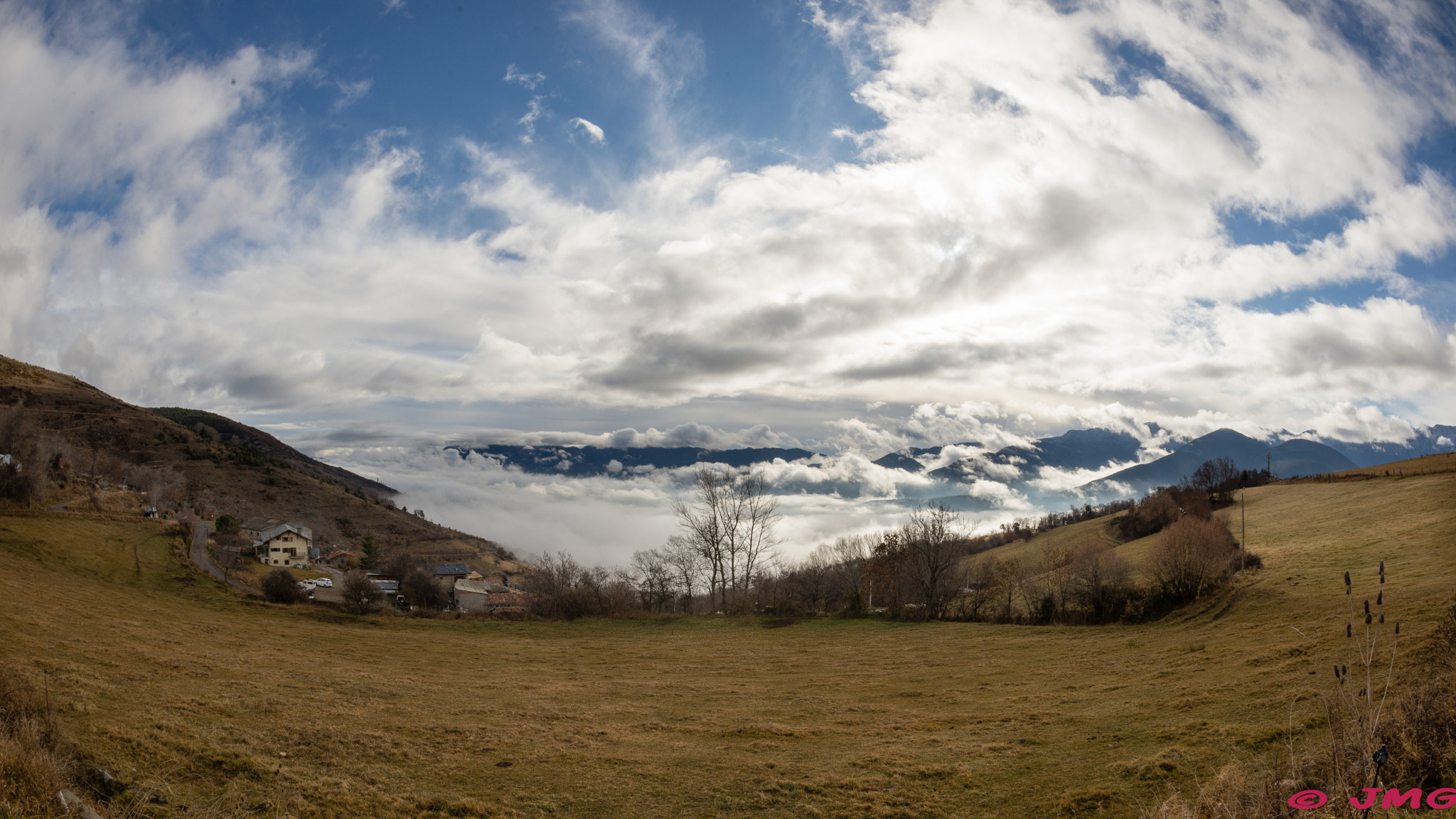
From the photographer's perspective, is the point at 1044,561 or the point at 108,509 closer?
the point at 108,509

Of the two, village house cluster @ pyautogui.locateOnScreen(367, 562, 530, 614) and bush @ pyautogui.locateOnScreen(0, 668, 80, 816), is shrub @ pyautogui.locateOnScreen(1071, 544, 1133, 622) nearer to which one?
bush @ pyautogui.locateOnScreen(0, 668, 80, 816)

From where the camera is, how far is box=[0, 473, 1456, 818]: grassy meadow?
1286cm

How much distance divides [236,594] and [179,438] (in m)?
153

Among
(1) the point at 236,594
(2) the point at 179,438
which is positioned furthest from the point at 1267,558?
(2) the point at 179,438

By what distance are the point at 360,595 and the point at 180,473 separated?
4820 inches

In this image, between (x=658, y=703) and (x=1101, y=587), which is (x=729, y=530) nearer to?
(x=1101, y=587)

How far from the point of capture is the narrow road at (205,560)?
54231mm

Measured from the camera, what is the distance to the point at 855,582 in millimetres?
58781

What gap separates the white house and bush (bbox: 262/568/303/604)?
66.2 metres

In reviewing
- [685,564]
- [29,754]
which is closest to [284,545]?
[685,564]

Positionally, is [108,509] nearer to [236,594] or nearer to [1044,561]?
[236,594]

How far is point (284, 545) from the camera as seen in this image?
10450 centimetres
